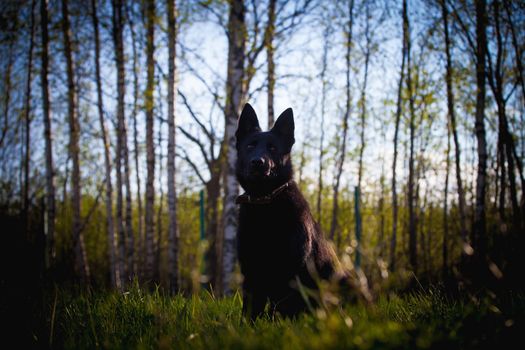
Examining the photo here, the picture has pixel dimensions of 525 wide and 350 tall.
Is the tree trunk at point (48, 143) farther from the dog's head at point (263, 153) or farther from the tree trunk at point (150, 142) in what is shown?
the dog's head at point (263, 153)

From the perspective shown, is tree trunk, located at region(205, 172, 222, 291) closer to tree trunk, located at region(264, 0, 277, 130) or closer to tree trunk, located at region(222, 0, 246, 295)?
tree trunk, located at region(264, 0, 277, 130)

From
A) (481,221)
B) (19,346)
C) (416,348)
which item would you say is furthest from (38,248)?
(481,221)

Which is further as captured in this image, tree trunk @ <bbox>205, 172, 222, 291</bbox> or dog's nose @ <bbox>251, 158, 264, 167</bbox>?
tree trunk @ <bbox>205, 172, 222, 291</bbox>

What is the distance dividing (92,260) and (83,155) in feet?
18.0

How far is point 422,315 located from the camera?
241 cm

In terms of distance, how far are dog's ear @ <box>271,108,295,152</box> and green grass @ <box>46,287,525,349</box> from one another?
185 cm

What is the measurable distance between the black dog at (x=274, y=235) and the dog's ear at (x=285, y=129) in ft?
0.16

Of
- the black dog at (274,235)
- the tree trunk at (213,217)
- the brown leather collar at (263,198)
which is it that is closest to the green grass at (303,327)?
the black dog at (274,235)

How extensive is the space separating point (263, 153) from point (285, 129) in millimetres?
588

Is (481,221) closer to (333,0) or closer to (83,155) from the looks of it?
(333,0)

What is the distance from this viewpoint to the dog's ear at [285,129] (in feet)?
12.9

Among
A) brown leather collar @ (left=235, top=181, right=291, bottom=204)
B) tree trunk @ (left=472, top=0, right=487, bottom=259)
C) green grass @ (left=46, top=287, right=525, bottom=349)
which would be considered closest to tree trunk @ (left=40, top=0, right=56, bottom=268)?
green grass @ (left=46, top=287, right=525, bottom=349)

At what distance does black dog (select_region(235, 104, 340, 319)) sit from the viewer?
2.95 metres

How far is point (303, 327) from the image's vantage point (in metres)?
1.70
